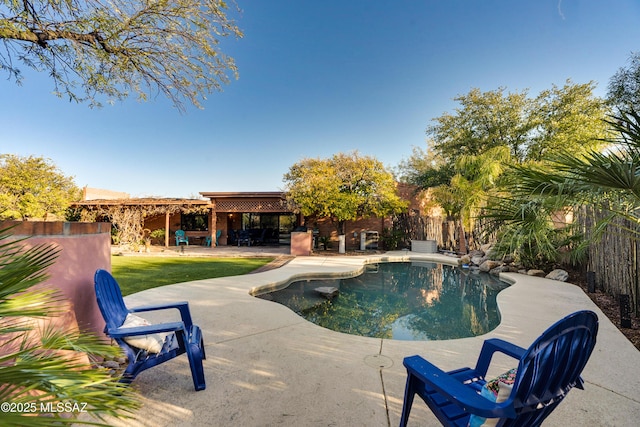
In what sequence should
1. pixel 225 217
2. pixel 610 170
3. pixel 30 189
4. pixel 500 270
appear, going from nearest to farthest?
1. pixel 610 170
2. pixel 500 270
3. pixel 30 189
4. pixel 225 217

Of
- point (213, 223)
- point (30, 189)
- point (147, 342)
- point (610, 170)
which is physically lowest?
point (147, 342)

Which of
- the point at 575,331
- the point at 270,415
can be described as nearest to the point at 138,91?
the point at 270,415

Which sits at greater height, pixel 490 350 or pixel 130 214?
pixel 130 214

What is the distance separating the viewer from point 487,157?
12727 millimetres

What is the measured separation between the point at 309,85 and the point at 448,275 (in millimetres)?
10401

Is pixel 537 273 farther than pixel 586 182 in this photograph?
Yes

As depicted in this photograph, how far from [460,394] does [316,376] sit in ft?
5.24

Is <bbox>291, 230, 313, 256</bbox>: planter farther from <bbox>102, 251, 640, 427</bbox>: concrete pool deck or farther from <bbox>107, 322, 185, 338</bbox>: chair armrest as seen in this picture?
<bbox>107, 322, 185, 338</bbox>: chair armrest

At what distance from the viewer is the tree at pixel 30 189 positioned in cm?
1472

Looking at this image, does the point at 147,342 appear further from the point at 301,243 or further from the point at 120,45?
the point at 301,243

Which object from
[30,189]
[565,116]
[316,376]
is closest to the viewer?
[316,376]

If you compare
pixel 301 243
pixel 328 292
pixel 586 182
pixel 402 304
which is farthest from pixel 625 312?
pixel 301 243

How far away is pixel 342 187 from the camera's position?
14203mm

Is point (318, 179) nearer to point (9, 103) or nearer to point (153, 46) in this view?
point (153, 46)
